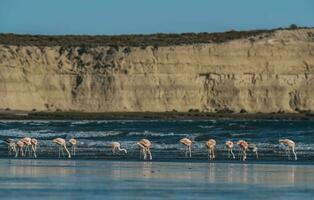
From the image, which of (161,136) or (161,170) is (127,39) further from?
(161,170)

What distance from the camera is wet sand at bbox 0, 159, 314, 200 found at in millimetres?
22219

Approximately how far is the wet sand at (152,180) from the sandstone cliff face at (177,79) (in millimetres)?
50177

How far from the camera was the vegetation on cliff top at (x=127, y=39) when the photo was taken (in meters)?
91.8

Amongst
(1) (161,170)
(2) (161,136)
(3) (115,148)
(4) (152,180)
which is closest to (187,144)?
(3) (115,148)

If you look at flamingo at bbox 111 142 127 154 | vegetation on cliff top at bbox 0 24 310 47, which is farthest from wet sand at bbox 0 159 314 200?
vegetation on cliff top at bbox 0 24 310 47

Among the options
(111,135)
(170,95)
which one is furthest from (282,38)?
(111,135)

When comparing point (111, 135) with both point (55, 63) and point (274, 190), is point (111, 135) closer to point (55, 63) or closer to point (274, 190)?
point (274, 190)

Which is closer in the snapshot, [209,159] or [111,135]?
[209,159]

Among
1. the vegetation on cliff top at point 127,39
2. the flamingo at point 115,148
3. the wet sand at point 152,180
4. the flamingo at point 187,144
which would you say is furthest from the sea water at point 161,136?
the vegetation on cliff top at point 127,39

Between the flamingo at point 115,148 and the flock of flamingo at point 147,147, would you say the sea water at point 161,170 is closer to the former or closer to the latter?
the flamingo at point 115,148

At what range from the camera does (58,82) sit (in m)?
86.0

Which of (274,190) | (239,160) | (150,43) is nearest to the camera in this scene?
(274,190)

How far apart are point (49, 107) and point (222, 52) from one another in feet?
46.7

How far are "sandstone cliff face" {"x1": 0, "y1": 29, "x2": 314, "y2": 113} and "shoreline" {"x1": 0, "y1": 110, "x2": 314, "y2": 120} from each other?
401 centimetres
